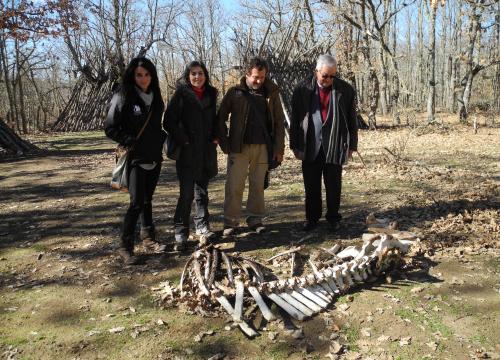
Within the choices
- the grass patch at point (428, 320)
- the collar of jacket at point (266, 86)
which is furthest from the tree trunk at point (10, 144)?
the grass patch at point (428, 320)

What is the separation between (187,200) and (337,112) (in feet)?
5.70

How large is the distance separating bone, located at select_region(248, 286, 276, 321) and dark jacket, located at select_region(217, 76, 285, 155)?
66.8 inches

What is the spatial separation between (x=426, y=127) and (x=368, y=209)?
9896 mm

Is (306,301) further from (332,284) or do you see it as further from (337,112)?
(337,112)

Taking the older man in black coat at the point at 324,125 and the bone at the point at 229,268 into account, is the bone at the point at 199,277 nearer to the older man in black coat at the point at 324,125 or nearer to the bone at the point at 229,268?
the bone at the point at 229,268

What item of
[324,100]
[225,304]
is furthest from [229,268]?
[324,100]

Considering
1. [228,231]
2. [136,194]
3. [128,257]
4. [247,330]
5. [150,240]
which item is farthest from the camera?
[228,231]

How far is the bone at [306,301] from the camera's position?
3113mm

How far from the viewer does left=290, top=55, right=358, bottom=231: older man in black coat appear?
438 cm

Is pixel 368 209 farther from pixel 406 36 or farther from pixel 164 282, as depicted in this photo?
pixel 406 36

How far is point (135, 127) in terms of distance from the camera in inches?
150

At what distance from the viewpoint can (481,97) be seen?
29.1 meters

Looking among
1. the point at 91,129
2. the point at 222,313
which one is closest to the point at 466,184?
the point at 222,313

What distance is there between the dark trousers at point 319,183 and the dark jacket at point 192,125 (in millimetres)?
1091
